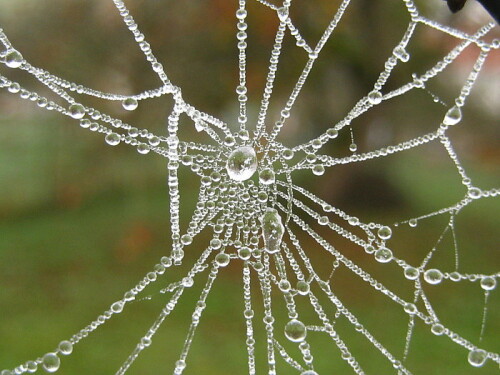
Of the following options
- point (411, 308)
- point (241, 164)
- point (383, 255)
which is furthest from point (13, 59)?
point (411, 308)

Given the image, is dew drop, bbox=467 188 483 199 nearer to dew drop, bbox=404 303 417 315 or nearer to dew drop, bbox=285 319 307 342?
dew drop, bbox=404 303 417 315

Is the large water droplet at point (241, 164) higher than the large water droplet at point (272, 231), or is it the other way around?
the large water droplet at point (241, 164)

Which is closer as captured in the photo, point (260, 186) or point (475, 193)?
point (475, 193)

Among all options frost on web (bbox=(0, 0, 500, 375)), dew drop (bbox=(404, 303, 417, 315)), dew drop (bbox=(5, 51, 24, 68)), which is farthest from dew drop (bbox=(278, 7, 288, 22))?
dew drop (bbox=(404, 303, 417, 315))

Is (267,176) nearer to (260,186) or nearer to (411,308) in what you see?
(260,186)

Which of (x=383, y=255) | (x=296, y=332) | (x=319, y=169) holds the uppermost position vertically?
(x=319, y=169)

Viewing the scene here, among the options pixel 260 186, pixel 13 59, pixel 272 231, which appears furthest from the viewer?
pixel 260 186

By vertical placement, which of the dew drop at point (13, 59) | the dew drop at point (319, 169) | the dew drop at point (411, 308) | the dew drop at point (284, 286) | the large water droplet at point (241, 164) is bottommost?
the dew drop at point (411, 308)

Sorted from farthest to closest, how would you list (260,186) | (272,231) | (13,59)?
(260,186)
(272,231)
(13,59)

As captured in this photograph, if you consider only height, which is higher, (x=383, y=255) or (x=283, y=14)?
(x=283, y=14)

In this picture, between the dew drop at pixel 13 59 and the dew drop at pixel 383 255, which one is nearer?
the dew drop at pixel 13 59

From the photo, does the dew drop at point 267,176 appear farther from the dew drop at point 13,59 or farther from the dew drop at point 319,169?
the dew drop at point 13,59

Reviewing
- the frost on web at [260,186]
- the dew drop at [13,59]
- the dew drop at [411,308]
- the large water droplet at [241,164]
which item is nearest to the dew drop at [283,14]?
the frost on web at [260,186]
